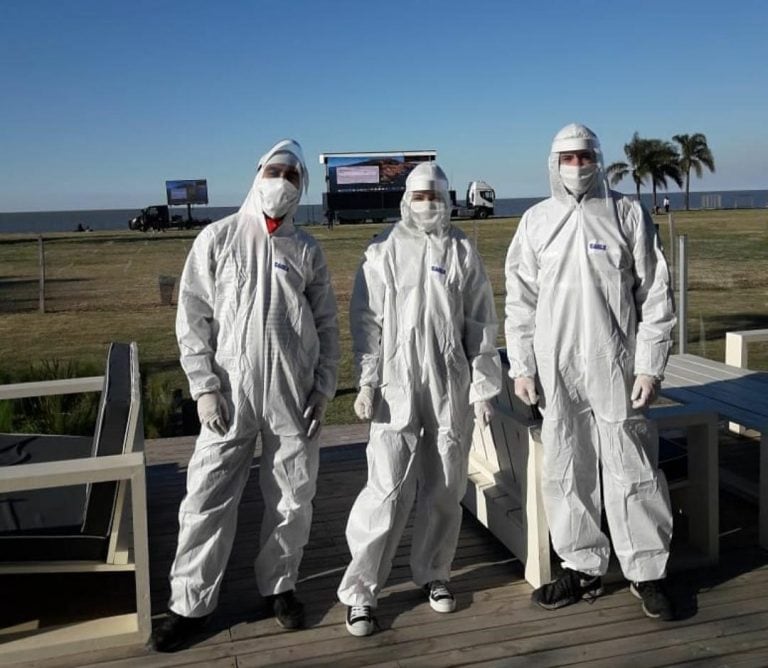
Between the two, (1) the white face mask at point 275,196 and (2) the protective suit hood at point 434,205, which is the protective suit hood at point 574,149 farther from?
(1) the white face mask at point 275,196

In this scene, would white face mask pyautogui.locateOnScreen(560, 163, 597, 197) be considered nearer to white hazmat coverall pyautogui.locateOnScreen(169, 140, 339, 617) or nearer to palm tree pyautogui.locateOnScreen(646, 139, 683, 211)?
white hazmat coverall pyautogui.locateOnScreen(169, 140, 339, 617)

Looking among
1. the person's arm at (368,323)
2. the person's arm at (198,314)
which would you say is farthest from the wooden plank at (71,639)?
the person's arm at (368,323)

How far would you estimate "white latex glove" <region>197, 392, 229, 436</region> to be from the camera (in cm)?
246

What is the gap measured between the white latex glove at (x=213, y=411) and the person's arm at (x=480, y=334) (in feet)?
2.60

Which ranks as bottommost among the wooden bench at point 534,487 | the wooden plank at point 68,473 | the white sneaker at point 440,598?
the white sneaker at point 440,598

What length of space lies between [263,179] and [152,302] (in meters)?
10.4

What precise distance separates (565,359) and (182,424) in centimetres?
329

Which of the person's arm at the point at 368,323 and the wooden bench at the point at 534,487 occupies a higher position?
the person's arm at the point at 368,323

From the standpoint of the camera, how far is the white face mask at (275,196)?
255 cm

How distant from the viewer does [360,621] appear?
257 cm

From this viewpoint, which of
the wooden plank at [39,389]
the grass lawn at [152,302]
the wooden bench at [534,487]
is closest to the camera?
the wooden bench at [534,487]

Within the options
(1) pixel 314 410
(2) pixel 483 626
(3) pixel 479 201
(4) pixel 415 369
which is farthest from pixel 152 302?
(3) pixel 479 201

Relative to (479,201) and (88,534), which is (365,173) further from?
(88,534)

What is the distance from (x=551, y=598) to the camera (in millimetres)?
2686
